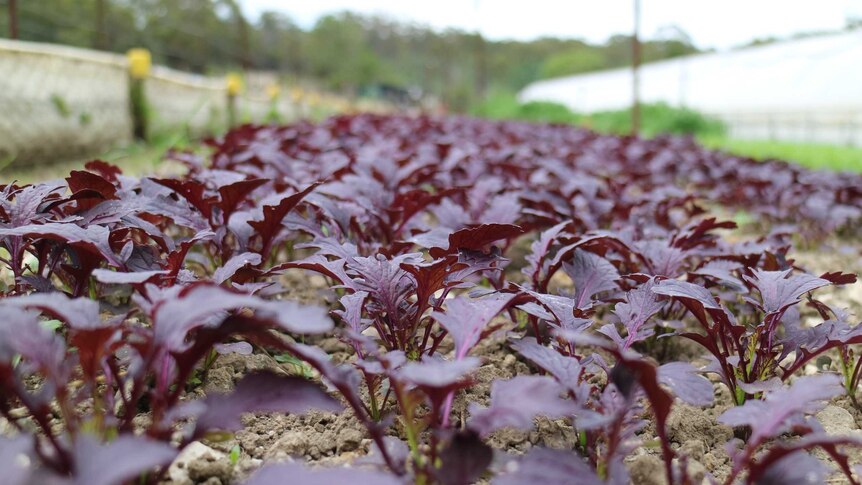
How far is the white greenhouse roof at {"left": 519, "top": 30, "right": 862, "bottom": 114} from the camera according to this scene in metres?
15.4

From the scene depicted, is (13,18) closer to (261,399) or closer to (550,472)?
(261,399)

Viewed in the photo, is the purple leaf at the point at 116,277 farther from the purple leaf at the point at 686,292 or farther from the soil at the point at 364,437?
the purple leaf at the point at 686,292

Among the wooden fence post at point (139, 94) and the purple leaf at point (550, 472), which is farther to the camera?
the wooden fence post at point (139, 94)

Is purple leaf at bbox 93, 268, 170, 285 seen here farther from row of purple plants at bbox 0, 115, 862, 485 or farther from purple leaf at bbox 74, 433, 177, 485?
purple leaf at bbox 74, 433, 177, 485

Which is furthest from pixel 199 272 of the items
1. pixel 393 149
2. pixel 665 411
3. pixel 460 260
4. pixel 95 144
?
pixel 95 144

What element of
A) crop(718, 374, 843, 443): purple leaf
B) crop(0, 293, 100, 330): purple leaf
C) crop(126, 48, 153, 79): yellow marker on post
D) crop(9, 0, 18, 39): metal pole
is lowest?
crop(718, 374, 843, 443): purple leaf

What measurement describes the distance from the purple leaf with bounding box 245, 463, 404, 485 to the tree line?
823 centimetres

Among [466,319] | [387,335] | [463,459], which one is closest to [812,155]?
[387,335]

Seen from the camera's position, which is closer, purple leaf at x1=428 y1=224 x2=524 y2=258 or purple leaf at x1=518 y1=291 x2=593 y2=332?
purple leaf at x1=518 y1=291 x2=593 y2=332

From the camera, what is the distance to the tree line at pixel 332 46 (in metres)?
14.3

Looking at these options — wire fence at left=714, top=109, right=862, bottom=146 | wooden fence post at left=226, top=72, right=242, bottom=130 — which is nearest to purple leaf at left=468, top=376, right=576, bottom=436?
wooden fence post at left=226, top=72, right=242, bottom=130

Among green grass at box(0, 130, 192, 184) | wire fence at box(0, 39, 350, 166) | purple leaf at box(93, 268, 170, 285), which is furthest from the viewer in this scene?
wire fence at box(0, 39, 350, 166)

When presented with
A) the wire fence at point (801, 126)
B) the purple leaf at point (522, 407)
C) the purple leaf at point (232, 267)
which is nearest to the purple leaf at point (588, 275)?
the purple leaf at point (522, 407)

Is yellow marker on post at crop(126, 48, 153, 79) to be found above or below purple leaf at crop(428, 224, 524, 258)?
above
